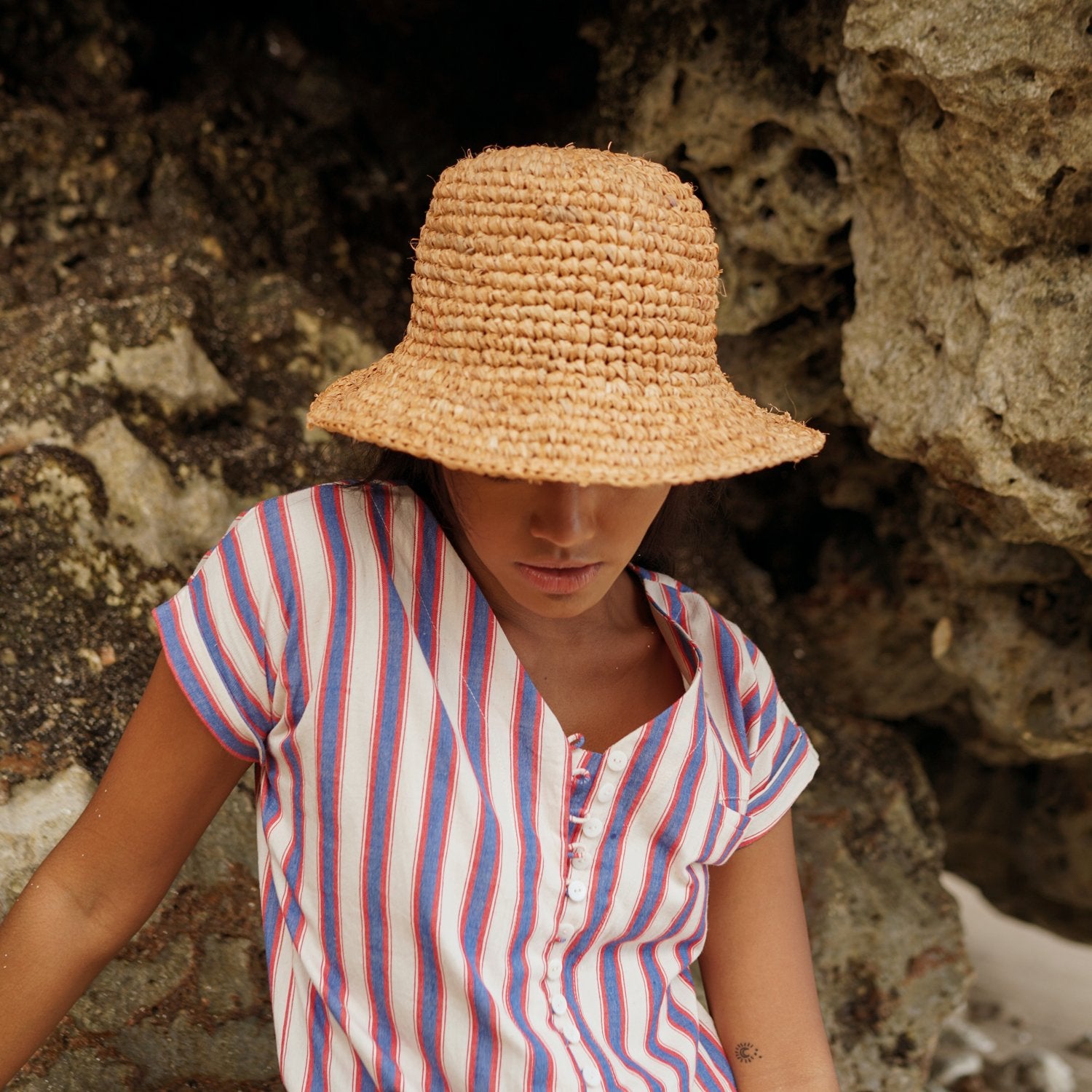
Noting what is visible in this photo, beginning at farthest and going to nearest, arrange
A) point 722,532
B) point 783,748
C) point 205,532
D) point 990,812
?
1. point 990,812
2. point 722,532
3. point 205,532
4. point 783,748

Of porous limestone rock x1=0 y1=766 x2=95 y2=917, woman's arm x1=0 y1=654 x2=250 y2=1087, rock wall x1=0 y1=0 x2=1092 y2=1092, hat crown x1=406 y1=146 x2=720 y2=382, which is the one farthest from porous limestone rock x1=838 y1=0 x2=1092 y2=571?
porous limestone rock x1=0 y1=766 x2=95 y2=917

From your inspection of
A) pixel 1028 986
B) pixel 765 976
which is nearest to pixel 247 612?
pixel 765 976

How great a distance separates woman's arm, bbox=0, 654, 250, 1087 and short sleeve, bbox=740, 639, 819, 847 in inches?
24.9

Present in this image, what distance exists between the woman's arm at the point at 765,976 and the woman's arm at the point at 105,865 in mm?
648

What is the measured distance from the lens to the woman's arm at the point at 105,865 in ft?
4.18

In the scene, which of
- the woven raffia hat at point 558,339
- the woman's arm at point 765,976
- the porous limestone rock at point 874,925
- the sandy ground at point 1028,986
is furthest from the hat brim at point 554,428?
the sandy ground at point 1028,986

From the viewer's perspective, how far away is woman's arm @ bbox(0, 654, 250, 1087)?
4.18 ft

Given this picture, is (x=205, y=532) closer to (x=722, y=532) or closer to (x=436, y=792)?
(x=436, y=792)

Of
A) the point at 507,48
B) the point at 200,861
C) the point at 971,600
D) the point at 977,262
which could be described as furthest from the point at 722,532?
A: the point at 200,861

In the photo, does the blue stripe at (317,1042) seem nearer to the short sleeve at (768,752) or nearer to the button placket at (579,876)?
the button placket at (579,876)

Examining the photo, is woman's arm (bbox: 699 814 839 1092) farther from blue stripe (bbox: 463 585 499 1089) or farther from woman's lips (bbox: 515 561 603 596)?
woman's lips (bbox: 515 561 603 596)

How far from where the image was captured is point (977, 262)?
165 cm

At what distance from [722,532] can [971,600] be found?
1.62ft

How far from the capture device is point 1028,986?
349 cm
